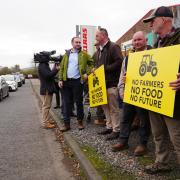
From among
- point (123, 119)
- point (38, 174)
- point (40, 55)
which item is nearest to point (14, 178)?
point (38, 174)

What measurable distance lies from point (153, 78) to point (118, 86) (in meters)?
1.77

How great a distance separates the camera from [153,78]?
444cm

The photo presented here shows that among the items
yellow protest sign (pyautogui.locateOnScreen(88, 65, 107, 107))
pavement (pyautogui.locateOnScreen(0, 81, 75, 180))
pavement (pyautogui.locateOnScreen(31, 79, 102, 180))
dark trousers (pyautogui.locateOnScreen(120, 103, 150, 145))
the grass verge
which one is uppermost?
yellow protest sign (pyautogui.locateOnScreen(88, 65, 107, 107))

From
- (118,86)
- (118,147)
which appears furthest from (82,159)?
(118,86)

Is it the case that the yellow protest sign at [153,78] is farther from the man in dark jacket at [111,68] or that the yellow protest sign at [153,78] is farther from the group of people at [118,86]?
the man in dark jacket at [111,68]

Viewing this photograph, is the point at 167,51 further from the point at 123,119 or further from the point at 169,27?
the point at 123,119

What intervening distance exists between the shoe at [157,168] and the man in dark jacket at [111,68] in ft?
7.03

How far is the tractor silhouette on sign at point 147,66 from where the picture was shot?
442 cm

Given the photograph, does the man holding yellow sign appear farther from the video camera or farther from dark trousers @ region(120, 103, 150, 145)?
the video camera

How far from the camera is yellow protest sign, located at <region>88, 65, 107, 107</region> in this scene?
712cm

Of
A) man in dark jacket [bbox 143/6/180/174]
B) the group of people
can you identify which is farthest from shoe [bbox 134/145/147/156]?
man in dark jacket [bbox 143/6/180/174]

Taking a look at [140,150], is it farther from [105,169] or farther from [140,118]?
[105,169]

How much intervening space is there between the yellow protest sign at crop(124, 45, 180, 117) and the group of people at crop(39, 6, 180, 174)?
114 millimetres

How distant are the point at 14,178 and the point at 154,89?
2.58 metres
